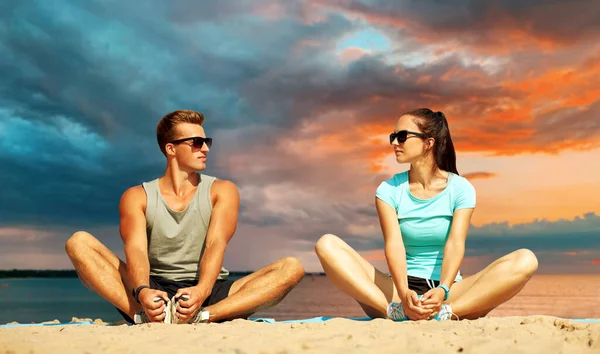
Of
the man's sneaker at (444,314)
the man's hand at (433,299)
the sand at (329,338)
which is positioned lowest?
the sand at (329,338)

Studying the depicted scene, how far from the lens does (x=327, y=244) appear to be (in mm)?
5762

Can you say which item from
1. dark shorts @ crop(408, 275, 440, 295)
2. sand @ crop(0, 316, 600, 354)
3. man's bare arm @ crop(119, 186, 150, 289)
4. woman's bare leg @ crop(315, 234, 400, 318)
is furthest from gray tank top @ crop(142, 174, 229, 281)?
dark shorts @ crop(408, 275, 440, 295)

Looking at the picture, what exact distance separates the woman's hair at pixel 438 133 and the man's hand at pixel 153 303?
2.77m

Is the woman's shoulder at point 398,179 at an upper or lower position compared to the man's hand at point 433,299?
upper

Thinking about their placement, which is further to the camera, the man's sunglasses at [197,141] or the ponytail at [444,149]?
the man's sunglasses at [197,141]

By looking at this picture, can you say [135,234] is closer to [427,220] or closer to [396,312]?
[396,312]

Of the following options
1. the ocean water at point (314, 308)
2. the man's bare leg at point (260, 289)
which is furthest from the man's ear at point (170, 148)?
the ocean water at point (314, 308)

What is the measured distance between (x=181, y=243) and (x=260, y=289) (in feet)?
2.88

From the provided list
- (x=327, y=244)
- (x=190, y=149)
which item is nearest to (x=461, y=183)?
(x=327, y=244)

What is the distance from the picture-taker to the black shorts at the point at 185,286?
5914 millimetres

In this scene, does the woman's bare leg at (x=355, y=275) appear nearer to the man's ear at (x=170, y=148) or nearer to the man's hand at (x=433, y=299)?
the man's hand at (x=433, y=299)

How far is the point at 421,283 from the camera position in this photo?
5680 millimetres

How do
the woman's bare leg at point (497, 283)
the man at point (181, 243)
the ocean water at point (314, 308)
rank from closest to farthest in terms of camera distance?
the woman's bare leg at point (497, 283)
the man at point (181, 243)
the ocean water at point (314, 308)

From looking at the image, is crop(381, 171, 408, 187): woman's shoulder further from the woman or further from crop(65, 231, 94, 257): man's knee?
crop(65, 231, 94, 257): man's knee
